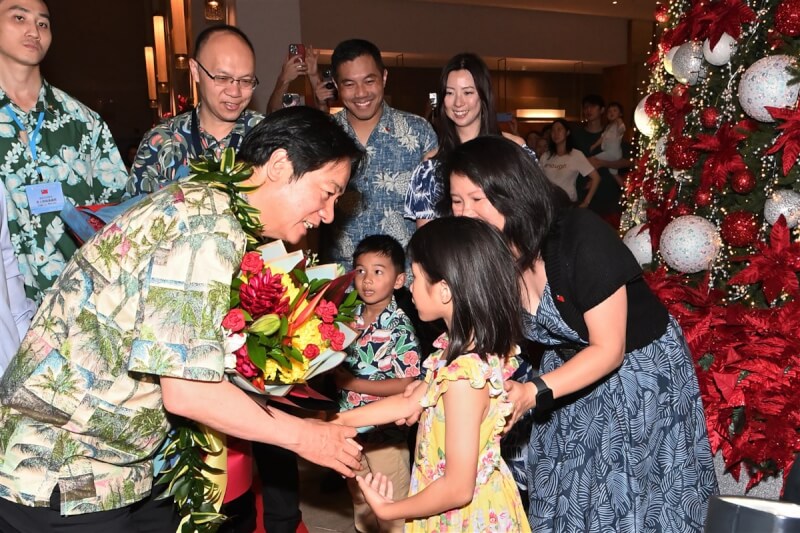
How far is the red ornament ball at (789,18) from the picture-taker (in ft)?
9.58

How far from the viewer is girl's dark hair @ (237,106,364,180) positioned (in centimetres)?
158

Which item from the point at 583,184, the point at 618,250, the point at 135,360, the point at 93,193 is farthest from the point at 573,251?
the point at 583,184

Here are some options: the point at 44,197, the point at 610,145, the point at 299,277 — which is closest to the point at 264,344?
the point at 299,277

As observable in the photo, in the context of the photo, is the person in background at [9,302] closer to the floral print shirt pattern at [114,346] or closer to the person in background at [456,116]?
the floral print shirt pattern at [114,346]

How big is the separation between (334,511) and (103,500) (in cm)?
200

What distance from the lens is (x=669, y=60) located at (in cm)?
360

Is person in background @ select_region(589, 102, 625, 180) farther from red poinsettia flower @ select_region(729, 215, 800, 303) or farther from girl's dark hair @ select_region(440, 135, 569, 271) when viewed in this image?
girl's dark hair @ select_region(440, 135, 569, 271)

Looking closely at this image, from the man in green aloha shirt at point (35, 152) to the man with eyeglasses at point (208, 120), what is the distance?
21 cm

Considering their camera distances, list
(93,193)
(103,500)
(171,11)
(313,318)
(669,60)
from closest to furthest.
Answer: (103,500), (313,318), (93,193), (669,60), (171,11)

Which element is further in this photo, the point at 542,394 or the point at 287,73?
the point at 287,73

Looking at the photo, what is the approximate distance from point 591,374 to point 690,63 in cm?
211

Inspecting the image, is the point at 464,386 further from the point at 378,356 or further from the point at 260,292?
the point at 378,356

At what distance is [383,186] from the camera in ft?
10.5

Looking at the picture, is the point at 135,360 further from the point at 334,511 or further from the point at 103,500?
the point at 334,511
